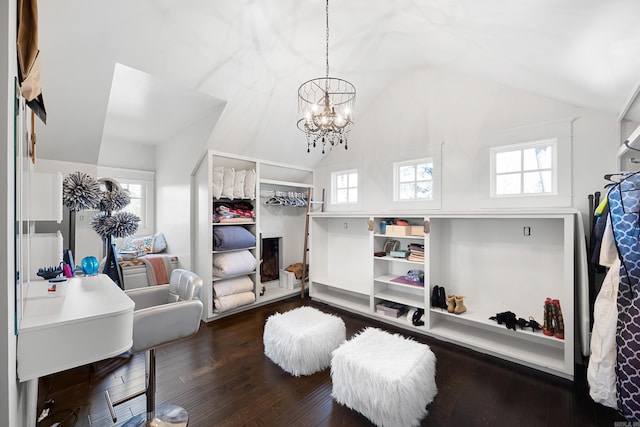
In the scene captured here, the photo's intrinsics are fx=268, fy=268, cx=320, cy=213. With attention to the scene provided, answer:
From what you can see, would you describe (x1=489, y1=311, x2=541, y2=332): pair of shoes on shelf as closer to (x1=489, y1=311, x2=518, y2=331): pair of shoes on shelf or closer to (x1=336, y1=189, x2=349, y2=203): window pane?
(x1=489, y1=311, x2=518, y2=331): pair of shoes on shelf

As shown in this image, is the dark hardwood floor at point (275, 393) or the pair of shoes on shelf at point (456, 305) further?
the pair of shoes on shelf at point (456, 305)

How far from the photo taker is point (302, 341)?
230 centimetres

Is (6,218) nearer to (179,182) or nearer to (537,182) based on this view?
(179,182)

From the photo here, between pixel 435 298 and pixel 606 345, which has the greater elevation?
pixel 606 345

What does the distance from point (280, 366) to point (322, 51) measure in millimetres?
3144

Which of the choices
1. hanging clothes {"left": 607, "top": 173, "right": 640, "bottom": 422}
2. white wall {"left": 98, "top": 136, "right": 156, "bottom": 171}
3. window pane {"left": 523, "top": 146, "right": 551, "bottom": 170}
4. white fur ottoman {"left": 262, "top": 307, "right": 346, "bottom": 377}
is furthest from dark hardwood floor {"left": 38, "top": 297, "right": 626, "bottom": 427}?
white wall {"left": 98, "top": 136, "right": 156, "bottom": 171}

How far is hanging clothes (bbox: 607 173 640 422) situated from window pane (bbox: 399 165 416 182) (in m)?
2.05

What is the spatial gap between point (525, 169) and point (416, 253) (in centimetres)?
143

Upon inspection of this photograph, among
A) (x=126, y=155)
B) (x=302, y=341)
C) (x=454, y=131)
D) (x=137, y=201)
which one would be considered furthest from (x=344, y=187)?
(x=126, y=155)

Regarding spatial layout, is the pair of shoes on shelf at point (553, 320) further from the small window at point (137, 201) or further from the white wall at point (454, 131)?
the small window at point (137, 201)

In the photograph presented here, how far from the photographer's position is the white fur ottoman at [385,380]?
1.68 metres

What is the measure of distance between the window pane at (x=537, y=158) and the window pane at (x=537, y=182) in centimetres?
7

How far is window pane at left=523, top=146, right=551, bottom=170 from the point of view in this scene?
8.80 ft

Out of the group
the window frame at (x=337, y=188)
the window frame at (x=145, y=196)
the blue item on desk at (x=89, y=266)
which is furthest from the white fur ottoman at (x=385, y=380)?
the window frame at (x=145, y=196)
